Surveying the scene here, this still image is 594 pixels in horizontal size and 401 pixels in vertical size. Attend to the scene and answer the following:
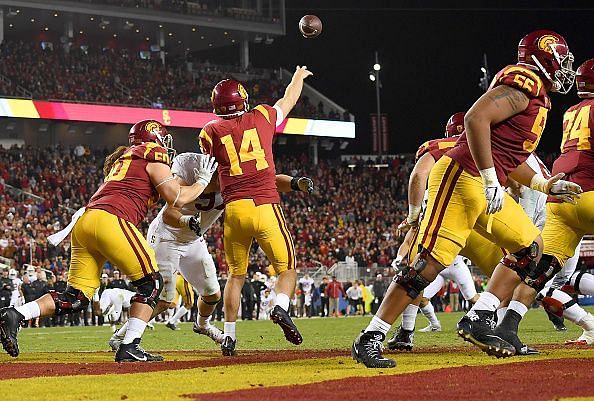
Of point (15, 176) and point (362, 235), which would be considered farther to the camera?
point (362, 235)

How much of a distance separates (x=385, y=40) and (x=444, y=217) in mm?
46013

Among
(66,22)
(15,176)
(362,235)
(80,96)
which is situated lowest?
(362,235)

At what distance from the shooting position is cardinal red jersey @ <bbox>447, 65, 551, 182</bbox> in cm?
657

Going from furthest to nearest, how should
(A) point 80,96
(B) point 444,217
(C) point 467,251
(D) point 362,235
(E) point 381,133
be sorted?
(E) point 381,133 < (A) point 80,96 < (D) point 362,235 < (C) point 467,251 < (B) point 444,217

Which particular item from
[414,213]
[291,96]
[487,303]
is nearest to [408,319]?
[414,213]

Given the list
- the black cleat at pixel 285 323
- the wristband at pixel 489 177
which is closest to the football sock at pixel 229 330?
the black cleat at pixel 285 323

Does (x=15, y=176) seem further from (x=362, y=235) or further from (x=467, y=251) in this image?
(x=467, y=251)

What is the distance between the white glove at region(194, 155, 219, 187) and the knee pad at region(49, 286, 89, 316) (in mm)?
1317

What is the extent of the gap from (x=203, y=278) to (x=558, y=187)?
3.95 meters

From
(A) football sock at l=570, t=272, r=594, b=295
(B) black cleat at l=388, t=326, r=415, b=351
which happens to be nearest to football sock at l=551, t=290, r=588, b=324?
(A) football sock at l=570, t=272, r=594, b=295

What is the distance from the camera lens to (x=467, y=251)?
876cm

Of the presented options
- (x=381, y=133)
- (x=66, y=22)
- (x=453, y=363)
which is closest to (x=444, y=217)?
(x=453, y=363)

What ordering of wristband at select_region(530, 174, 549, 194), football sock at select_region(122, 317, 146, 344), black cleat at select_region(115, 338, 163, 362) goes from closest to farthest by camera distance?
wristband at select_region(530, 174, 549, 194) → black cleat at select_region(115, 338, 163, 362) → football sock at select_region(122, 317, 146, 344)

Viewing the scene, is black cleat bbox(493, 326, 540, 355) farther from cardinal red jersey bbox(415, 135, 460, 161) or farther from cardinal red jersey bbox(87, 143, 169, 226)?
cardinal red jersey bbox(87, 143, 169, 226)
